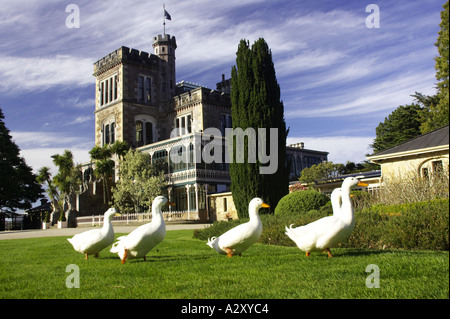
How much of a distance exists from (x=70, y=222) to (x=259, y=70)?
2403 centimetres

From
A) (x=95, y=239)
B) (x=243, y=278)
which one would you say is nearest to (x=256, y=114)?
(x=95, y=239)

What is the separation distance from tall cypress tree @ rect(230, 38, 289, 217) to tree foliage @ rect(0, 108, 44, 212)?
96.2ft

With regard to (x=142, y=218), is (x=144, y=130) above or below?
above

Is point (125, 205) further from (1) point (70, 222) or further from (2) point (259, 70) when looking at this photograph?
(2) point (259, 70)

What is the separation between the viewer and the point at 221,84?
53.6 m

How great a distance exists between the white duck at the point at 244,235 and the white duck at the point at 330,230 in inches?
24.1

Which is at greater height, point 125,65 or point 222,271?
point 125,65

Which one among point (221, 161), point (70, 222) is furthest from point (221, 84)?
point (70, 222)

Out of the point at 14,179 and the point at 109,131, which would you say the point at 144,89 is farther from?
the point at 14,179

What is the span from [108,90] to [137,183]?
14.5 m

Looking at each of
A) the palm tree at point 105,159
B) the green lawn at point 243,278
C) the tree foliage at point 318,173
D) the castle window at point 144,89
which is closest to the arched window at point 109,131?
the palm tree at point 105,159

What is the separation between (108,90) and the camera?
148 ft

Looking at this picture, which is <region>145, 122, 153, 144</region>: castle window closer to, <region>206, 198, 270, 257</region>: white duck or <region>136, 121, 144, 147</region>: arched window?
<region>136, 121, 144, 147</region>: arched window

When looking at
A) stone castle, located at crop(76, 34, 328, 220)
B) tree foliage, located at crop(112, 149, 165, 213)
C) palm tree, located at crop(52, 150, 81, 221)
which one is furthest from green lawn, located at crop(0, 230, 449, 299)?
palm tree, located at crop(52, 150, 81, 221)
